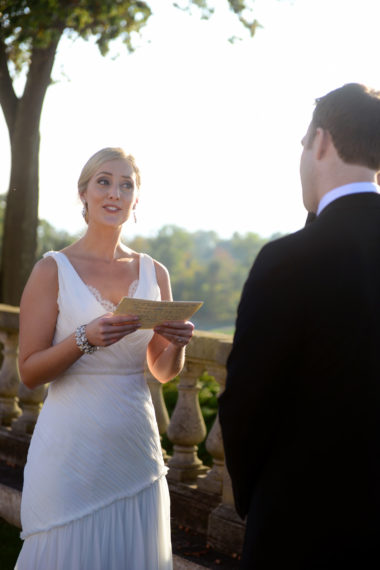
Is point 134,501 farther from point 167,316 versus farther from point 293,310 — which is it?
point 293,310

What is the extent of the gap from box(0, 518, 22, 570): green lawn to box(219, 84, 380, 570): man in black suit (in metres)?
3.92

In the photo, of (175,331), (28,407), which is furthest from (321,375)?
(28,407)

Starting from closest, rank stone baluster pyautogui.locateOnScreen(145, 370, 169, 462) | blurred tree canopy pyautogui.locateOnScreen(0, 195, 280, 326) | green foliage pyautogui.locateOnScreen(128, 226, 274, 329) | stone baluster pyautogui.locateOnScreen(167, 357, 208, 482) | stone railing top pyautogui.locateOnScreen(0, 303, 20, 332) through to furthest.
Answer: stone baluster pyautogui.locateOnScreen(167, 357, 208, 482) → stone baluster pyautogui.locateOnScreen(145, 370, 169, 462) → stone railing top pyautogui.locateOnScreen(0, 303, 20, 332) → blurred tree canopy pyautogui.locateOnScreen(0, 195, 280, 326) → green foliage pyautogui.locateOnScreen(128, 226, 274, 329)

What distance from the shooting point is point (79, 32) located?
13758mm

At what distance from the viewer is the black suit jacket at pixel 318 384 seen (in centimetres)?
231

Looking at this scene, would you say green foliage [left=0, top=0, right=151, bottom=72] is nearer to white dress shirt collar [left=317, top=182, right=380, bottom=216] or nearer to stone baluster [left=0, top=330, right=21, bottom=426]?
stone baluster [left=0, top=330, right=21, bottom=426]

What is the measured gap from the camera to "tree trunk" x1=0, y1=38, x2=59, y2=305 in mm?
13008

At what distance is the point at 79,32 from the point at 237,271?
133025 millimetres

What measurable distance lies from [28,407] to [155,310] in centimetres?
419

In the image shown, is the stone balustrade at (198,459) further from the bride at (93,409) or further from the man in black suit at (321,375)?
the man in black suit at (321,375)

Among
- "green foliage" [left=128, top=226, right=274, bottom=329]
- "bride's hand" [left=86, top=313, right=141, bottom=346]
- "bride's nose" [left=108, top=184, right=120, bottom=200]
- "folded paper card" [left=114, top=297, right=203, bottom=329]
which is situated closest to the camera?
"folded paper card" [left=114, top=297, right=203, bottom=329]

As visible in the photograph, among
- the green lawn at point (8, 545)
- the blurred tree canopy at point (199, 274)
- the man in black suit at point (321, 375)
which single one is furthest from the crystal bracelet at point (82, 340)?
the blurred tree canopy at point (199, 274)

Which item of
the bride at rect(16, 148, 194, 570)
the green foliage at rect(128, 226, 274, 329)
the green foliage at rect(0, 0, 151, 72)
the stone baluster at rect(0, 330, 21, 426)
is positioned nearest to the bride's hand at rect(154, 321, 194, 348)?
the bride at rect(16, 148, 194, 570)

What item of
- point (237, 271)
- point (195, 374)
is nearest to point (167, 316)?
point (195, 374)
